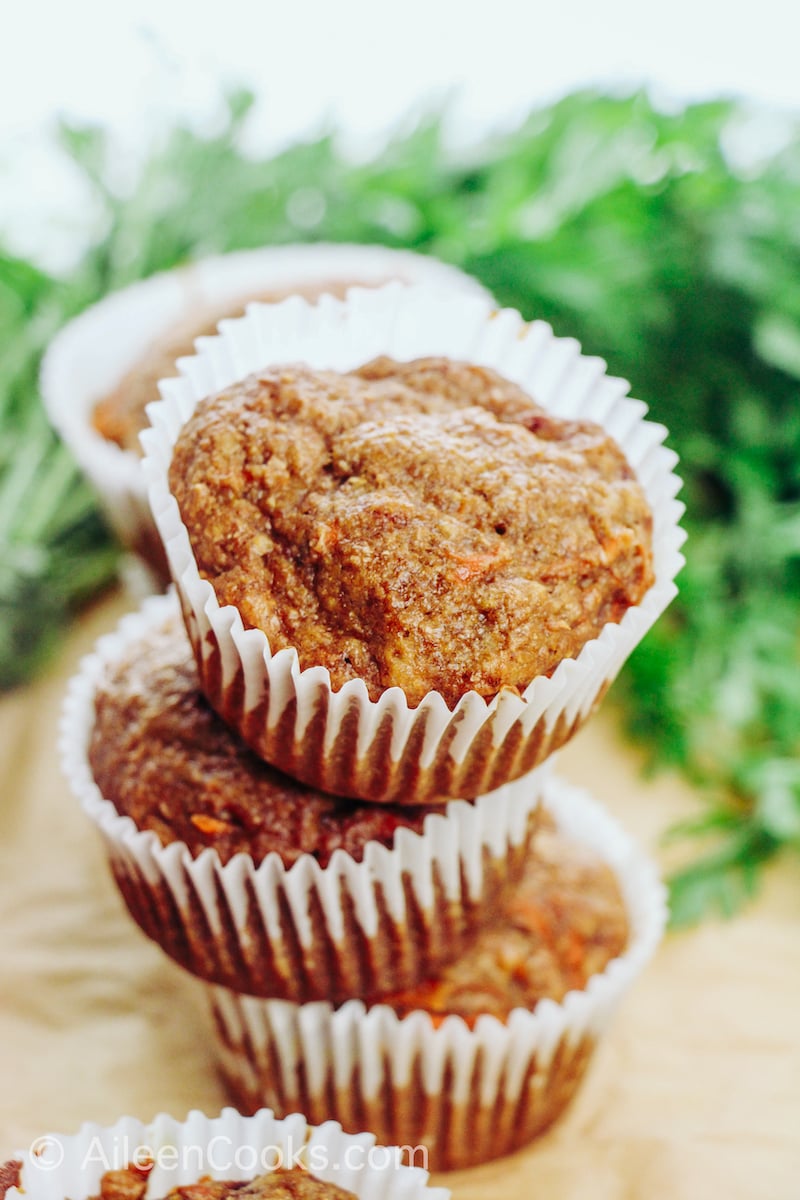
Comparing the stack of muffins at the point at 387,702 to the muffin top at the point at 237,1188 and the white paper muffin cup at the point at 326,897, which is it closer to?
the white paper muffin cup at the point at 326,897

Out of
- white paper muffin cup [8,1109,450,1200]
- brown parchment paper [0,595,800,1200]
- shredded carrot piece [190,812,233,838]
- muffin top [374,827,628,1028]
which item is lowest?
brown parchment paper [0,595,800,1200]

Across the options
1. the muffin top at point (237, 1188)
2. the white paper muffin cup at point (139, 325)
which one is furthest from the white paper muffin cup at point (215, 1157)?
the white paper muffin cup at point (139, 325)

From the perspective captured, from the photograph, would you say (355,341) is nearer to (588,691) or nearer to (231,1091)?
(588,691)

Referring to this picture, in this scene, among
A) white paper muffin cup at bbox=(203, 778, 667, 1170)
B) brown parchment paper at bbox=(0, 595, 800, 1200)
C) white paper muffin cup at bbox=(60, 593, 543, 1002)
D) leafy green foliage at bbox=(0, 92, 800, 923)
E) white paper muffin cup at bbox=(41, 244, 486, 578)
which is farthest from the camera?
leafy green foliage at bbox=(0, 92, 800, 923)

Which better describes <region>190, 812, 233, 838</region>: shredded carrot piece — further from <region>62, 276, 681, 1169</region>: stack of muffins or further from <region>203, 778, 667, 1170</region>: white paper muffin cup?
<region>203, 778, 667, 1170</region>: white paper muffin cup

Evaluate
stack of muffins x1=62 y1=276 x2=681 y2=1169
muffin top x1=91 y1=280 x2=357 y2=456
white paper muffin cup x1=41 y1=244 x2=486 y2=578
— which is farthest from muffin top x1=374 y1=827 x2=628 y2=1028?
muffin top x1=91 y1=280 x2=357 y2=456

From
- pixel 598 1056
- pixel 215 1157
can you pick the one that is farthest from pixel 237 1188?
pixel 598 1056

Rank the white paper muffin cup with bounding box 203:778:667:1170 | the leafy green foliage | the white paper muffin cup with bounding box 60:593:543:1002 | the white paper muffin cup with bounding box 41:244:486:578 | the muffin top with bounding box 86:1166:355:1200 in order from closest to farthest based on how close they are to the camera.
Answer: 1. the muffin top with bounding box 86:1166:355:1200
2. the white paper muffin cup with bounding box 60:593:543:1002
3. the white paper muffin cup with bounding box 203:778:667:1170
4. the white paper muffin cup with bounding box 41:244:486:578
5. the leafy green foliage

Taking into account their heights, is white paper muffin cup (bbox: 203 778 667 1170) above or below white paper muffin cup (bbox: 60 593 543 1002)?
below

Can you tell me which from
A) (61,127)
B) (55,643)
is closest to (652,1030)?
(55,643)
